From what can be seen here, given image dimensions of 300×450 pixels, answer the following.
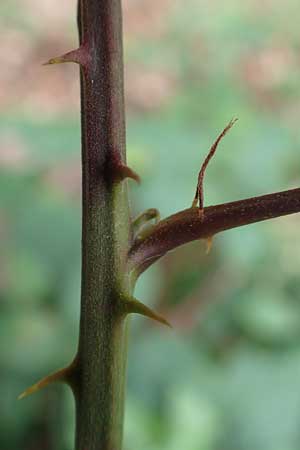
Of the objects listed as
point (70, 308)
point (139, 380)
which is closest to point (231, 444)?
point (139, 380)

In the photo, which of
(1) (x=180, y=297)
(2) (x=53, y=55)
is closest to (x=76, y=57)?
(1) (x=180, y=297)

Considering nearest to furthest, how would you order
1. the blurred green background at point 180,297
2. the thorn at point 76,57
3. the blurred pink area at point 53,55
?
the thorn at point 76,57, the blurred green background at point 180,297, the blurred pink area at point 53,55

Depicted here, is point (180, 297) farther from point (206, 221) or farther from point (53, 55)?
point (53, 55)

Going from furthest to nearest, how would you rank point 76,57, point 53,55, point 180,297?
point 53,55 < point 180,297 < point 76,57

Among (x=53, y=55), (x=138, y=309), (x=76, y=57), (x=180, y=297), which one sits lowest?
(x=180, y=297)

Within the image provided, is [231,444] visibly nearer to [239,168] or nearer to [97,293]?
[239,168]

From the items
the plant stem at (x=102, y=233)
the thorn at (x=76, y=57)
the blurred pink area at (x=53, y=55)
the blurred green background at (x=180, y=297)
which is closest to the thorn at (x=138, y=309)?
the plant stem at (x=102, y=233)

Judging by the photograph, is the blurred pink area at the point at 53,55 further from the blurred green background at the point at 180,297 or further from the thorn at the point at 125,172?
the thorn at the point at 125,172
